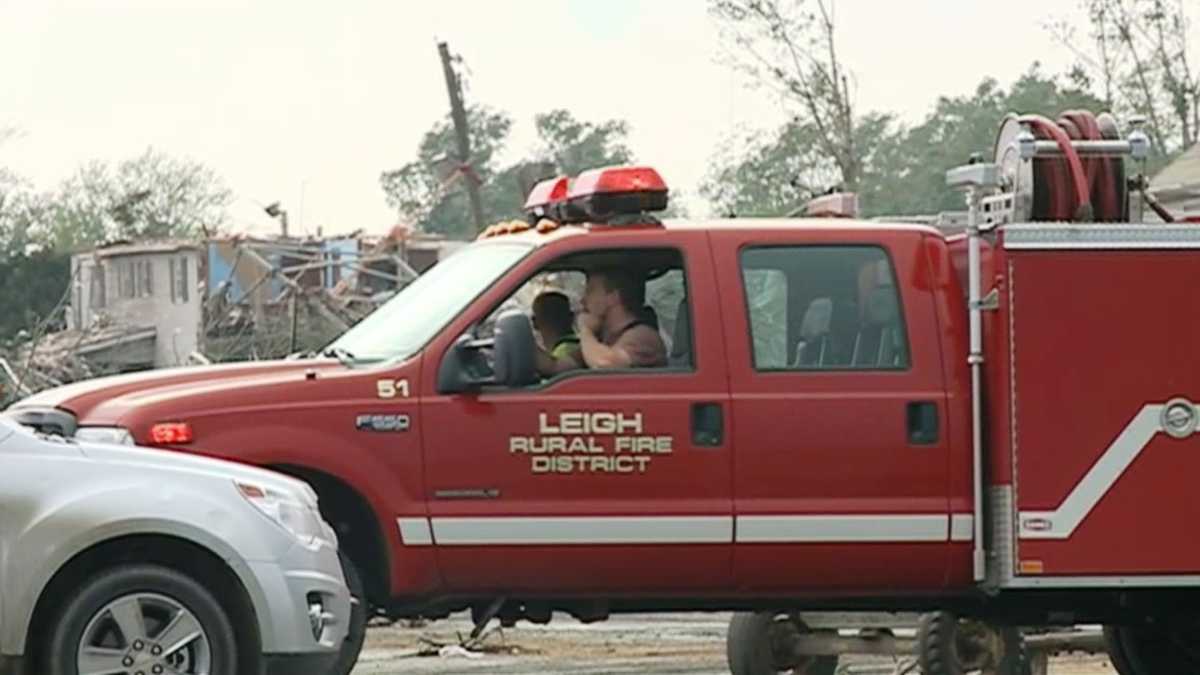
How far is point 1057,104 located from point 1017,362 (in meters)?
28.2

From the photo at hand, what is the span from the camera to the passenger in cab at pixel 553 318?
33.6 feet

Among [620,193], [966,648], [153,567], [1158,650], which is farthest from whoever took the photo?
[1158,650]

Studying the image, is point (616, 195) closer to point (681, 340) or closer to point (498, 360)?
point (681, 340)

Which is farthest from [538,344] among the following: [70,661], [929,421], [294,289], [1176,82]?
[1176,82]

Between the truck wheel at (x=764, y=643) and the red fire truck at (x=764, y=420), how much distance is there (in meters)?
1.59

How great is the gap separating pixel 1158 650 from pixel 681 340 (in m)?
3.07

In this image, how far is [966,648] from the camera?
36.9ft

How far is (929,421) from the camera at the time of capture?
992 centimetres

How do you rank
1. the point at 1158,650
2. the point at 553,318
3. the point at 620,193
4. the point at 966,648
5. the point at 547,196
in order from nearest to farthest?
1. the point at 620,193
2. the point at 553,318
3. the point at 547,196
4. the point at 966,648
5. the point at 1158,650

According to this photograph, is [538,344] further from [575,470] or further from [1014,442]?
[1014,442]

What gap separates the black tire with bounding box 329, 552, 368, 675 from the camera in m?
9.73

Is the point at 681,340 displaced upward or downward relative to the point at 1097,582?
upward

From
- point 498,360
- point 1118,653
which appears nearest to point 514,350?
point 498,360

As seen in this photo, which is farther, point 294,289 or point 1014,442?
point 294,289
